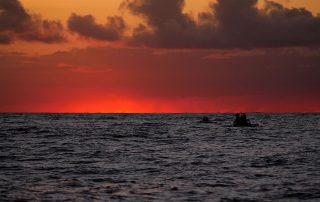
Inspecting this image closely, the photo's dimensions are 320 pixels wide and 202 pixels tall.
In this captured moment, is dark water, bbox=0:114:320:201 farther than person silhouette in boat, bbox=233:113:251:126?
No

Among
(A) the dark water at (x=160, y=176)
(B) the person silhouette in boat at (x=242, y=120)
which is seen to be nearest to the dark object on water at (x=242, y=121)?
(B) the person silhouette in boat at (x=242, y=120)

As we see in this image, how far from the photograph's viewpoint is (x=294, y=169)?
27672 millimetres

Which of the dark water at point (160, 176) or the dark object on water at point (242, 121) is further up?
the dark object on water at point (242, 121)

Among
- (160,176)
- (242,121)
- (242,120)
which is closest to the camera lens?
(160,176)

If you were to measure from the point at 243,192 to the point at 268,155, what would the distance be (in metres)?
16.1

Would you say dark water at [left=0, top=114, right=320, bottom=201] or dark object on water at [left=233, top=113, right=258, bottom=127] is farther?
dark object on water at [left=233, top=113, right=258, bottom=127]

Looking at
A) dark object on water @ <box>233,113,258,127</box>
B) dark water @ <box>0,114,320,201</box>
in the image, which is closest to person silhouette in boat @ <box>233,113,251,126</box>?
dark object on water @ <box>233,113,258,127</box>

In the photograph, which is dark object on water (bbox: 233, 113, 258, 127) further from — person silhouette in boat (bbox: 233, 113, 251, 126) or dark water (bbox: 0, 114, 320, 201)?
dark water (bbox: 0, 114, 320, 201)

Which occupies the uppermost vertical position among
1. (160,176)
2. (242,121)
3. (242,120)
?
(242,120)

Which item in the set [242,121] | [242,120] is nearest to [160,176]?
[242,120]

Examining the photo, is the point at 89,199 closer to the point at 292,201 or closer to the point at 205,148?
the point at 292,201

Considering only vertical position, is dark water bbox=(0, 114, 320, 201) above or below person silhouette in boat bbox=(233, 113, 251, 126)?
below

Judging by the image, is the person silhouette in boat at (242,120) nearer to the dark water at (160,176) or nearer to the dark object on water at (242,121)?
the dark object on water at (242,121)

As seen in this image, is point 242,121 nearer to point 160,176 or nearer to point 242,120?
point 242,120
